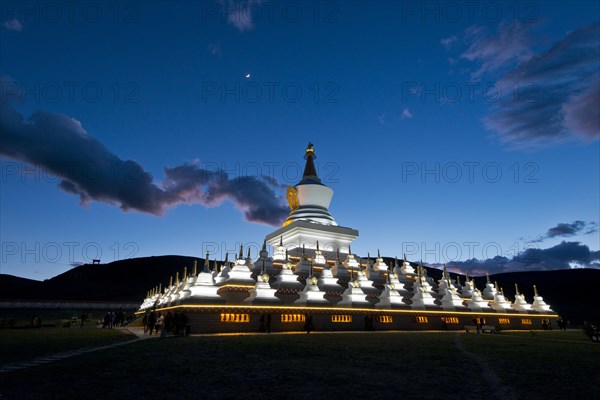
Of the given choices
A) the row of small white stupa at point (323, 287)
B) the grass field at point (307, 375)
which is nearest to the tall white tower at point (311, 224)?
the row of small white stupa at point (323, 287)

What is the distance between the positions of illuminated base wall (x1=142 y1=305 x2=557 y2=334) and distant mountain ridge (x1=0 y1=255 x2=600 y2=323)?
163 feet

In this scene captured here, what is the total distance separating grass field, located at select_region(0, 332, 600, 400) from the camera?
8.05m

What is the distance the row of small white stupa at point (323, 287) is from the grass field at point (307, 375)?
11.8 metres

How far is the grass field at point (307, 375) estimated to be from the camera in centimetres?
805

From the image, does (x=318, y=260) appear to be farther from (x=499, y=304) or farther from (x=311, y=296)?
(x=499, y=304)

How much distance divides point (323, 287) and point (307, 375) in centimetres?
2144

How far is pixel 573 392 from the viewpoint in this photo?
8453 mm

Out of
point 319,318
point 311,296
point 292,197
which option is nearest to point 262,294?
point 311,296

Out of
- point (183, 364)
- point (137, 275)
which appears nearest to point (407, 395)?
point (183, 364)

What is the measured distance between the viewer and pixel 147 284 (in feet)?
323

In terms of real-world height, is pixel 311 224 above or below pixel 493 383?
above

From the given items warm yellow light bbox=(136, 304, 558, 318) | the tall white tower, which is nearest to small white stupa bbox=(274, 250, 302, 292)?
warm yellow light bbox=(136, 304, 558, 318)

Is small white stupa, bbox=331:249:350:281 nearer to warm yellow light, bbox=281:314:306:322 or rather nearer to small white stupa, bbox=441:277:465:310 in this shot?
warm yellow light, bbox=281:314:306:322

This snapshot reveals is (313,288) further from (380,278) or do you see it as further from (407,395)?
(407,395)
